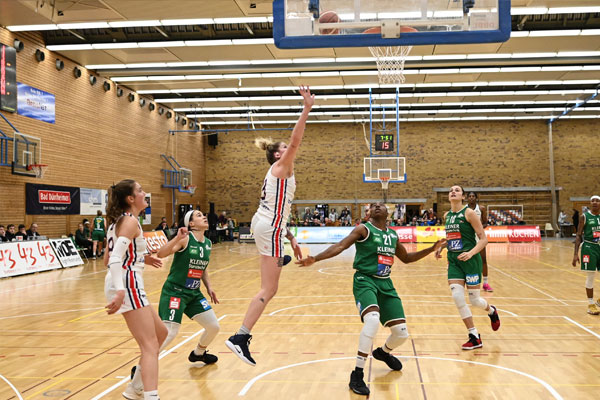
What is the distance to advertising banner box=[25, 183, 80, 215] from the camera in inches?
663

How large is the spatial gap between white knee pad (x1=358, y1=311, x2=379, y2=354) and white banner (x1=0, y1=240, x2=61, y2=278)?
12316 mm

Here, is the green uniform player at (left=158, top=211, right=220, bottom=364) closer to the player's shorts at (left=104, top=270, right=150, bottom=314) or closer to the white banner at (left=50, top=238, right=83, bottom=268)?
the player's shorts at (left=104, top=270, right=150, bottom=314)

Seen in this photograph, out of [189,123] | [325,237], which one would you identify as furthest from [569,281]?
[189,123]

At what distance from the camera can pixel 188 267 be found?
555 centimetres

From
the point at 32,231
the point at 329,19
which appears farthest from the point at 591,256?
the point at 32,231

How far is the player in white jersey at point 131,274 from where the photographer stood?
12.4ft

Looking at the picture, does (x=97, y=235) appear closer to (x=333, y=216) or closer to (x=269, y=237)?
(x=333, y=216)

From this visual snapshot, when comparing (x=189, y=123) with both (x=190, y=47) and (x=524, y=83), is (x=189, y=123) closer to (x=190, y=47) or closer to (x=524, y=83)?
(x=190, y=47)

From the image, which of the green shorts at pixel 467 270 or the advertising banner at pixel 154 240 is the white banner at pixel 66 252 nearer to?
the advertising banner at pixel 154 240

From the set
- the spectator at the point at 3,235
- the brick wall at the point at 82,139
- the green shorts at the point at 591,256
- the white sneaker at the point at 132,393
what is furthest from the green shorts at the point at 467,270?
the brick wall at the point at 82,139

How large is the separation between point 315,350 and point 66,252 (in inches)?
522

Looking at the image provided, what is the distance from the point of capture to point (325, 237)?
27156 millimetres

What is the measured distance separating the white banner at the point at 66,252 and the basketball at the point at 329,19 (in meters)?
13.8

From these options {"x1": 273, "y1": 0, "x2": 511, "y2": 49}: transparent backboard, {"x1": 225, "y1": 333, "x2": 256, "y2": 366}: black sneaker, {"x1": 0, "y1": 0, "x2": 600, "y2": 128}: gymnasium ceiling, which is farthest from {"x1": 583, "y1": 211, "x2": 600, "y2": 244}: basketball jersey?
{"x1": 0, "y1": 0, "x2": 600, "y2": 128}: gymnasium ceiling
